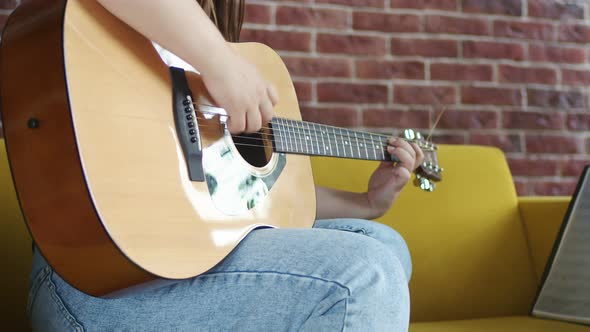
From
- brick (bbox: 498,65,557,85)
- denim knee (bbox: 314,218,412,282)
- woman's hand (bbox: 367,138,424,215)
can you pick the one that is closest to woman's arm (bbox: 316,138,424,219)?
woman's hand (bbox: 367,138,424,215)

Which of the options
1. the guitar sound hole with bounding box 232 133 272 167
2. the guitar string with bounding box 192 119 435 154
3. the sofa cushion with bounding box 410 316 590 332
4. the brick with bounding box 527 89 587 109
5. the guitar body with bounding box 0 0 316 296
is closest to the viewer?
the guitar body with bounding box 0 0 316 296

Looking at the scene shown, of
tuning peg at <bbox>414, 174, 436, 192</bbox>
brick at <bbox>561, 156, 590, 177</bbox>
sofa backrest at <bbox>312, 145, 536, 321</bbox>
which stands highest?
tuning peg at <bbox>414, 174, 436, 192</bbox>

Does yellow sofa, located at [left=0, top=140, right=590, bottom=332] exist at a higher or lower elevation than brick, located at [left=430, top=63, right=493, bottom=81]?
lower

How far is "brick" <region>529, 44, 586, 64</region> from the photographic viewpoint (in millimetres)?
2062

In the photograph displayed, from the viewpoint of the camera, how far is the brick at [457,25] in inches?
77.8

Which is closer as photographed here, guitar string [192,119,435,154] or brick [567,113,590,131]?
guitar string [192,119,435,154]

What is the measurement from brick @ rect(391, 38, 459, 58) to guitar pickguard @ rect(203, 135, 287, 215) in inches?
43.0

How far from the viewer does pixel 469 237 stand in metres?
A: 1.57

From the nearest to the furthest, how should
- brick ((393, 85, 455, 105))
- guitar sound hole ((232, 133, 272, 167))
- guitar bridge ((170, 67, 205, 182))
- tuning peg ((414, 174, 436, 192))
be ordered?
1. guitar bridge ((170, 67, 205, 182))
2. guitar sound hole ((232, 133, 272, 167))
3. tuning peg ((414, 174, 436, 192))
4. brick ((393, 85, 455, 105))

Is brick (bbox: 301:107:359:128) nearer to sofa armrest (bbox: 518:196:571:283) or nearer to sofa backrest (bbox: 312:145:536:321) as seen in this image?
sofa backrest (bbox: 312:145:536:321)

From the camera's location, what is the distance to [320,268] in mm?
702

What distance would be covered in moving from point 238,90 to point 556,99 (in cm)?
154

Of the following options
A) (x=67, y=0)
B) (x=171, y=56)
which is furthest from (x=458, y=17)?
(x=67, y=0)

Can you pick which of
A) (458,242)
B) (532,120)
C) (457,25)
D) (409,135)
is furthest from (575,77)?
(409,135)
